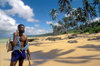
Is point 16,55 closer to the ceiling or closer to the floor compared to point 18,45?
closer to the floor

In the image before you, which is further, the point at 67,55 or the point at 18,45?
the point at 67,55

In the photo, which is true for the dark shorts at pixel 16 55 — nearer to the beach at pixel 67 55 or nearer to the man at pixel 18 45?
the man at pixel 18 45

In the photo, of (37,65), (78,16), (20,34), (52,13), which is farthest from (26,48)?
(52,13)

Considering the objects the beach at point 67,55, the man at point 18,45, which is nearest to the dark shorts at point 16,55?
the man at point 18,45

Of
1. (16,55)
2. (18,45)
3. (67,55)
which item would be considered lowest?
(67,55)

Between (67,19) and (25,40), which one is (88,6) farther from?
(25,40)

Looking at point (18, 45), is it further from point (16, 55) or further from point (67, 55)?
point (67, 55)

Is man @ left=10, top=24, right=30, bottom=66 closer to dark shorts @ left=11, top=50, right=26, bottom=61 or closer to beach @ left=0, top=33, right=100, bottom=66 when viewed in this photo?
dark shorts @ left=11, top=50, right=26, bottom=61

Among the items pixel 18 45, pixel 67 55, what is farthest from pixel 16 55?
pixel 67 55

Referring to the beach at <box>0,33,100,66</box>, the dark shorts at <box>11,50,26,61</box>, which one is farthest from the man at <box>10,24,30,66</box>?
the beach at <box>0,33,100,66</box>

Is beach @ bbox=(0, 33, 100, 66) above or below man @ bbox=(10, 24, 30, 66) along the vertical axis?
below

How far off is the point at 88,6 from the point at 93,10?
15.5ft

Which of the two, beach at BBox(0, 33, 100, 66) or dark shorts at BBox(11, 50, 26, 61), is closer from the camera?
dark shorts at BBox(11, 50, 26, 61)

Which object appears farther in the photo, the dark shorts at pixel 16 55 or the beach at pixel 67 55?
the beach at pixel 67 55
